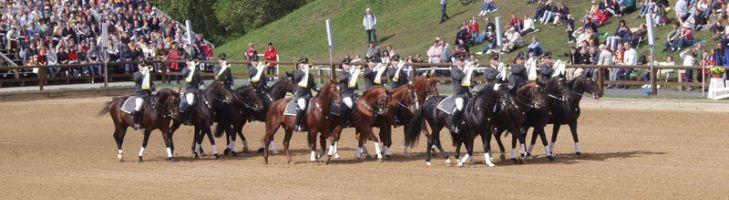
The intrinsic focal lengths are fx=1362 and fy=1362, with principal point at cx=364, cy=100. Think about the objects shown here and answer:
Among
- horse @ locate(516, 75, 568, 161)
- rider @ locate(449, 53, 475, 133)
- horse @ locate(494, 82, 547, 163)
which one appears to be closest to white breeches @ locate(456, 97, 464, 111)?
rider @ locate(449, 53, 475, 133)

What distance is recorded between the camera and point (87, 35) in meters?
52.0

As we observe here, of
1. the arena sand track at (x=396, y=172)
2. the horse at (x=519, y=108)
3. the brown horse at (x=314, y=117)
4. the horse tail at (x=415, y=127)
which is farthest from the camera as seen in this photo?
the brown horse at (x=314, y=117)

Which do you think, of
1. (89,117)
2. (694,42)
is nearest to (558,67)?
(694,42)

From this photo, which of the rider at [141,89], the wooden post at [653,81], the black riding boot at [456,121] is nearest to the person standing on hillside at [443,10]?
the wooden post at [653,81]

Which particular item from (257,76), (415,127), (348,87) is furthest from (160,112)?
(415,127)

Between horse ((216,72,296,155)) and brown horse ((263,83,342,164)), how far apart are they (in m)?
2.07

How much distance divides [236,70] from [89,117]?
630 inches

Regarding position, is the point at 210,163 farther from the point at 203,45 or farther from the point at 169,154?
the point at 203,45

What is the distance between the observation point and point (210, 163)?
27.5 metres

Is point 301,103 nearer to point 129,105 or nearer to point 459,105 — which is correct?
point 459,105

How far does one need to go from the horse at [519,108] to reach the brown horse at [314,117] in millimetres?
3152

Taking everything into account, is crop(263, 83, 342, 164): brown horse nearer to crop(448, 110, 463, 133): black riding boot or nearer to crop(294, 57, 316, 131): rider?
crop(294, 57, 316, 131): rider

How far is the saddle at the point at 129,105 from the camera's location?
2819 cm

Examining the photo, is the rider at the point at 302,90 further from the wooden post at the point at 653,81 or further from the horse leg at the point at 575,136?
the wooden post at the point at 653,81
